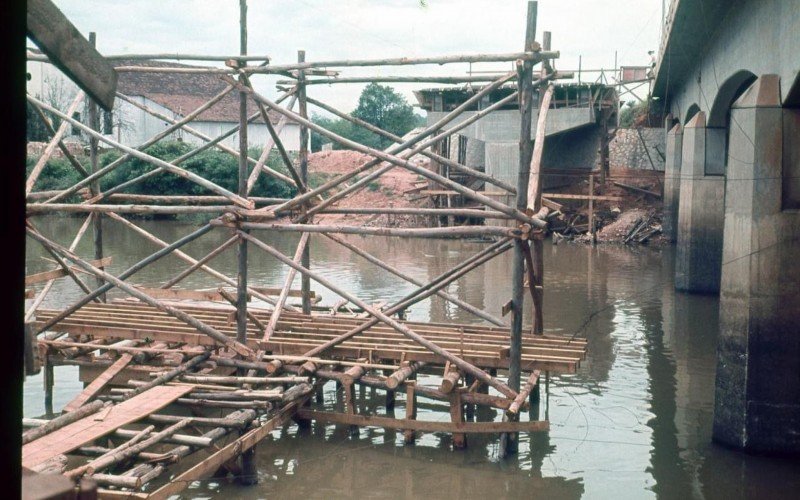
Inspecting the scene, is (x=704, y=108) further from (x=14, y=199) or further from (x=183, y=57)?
(x=14, y=199)

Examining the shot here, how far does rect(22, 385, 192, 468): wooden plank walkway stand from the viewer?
7327 mm

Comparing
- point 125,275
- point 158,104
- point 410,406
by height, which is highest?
point 158,104

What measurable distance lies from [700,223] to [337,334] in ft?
42.2

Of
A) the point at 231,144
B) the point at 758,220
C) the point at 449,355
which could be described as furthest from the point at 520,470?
the point at 231,144

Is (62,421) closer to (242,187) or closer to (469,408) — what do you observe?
(242,187)

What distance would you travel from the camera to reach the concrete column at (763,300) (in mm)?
9508

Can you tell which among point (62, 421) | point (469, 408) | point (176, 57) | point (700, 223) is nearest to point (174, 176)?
point (700, 223)

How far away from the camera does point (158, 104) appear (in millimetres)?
45375

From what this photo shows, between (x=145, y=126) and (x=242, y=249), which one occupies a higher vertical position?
(x=145, y=126)

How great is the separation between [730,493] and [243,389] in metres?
5.37

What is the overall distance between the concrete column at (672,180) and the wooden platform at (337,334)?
1889 cm

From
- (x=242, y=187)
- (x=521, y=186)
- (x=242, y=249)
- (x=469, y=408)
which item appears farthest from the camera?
(x=469, y=408)

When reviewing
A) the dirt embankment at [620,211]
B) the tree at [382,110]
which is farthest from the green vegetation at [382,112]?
the dirt embankment at [620,211]

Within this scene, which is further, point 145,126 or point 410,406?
point 145,126
